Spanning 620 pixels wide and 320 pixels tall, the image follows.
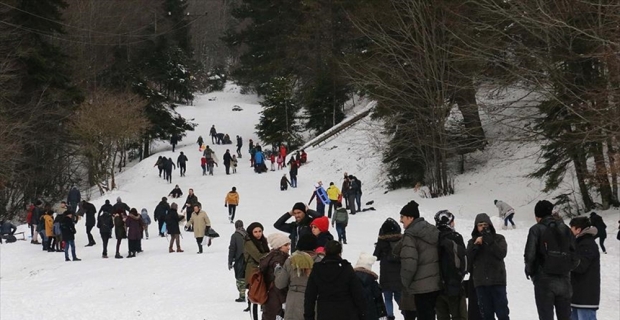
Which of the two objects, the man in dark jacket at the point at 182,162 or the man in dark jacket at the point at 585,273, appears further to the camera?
the man in dark jacket at the point at 182,162

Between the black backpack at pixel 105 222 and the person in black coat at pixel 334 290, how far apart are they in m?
15.4

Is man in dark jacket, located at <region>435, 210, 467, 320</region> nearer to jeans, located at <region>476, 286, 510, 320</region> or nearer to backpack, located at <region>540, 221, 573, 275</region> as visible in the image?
jeans, located at <region>476, 286, 510, 320</region>

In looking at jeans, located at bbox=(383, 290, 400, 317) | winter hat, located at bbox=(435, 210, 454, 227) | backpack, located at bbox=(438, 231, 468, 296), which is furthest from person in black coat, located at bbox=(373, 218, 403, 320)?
backpack, located at bbox=(438, 231, 468, 296)

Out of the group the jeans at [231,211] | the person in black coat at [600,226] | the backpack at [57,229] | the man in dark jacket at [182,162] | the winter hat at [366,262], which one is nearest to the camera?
the winter hat at [366,262]

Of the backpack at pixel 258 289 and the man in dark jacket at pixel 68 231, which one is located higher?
the man in dark jacket at pixel 68 231

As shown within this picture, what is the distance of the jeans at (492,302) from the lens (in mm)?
7789

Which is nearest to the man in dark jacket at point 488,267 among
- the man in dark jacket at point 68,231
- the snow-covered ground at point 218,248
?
the snow-covered ground at point 218,248

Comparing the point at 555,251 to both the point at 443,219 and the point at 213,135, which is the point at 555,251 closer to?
the point at 443,219

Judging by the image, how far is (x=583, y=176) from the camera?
2166cm

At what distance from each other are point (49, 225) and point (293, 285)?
17.0m

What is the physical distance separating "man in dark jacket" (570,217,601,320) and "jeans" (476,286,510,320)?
0.94m

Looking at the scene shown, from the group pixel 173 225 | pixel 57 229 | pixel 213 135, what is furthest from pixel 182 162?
pixel 173 225

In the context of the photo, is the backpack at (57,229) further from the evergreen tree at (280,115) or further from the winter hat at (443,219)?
the evergreen tree at (280,115)

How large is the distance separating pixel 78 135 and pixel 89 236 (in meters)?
17.9
